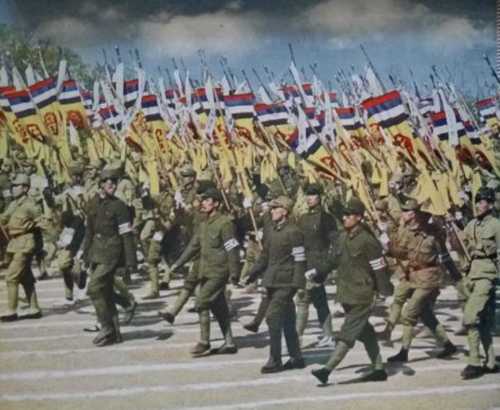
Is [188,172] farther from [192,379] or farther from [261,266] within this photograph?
[192,379]

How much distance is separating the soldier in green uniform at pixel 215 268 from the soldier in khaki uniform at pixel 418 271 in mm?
1725

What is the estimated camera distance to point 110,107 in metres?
12.0

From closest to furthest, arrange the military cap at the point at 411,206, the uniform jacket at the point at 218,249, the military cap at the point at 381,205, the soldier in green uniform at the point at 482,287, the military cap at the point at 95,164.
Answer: the soldier in green uniform at the point at 482,287
the uniform jacket at the point at 218,249
the military cap at the point at 411,206
the military cap at the point at 381,205
the military cap at the point at 95,164

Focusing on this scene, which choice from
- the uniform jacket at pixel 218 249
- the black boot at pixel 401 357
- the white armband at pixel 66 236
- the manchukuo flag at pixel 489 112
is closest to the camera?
the black boot at pixel 401 357

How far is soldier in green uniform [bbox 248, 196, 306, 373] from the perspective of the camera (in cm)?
850

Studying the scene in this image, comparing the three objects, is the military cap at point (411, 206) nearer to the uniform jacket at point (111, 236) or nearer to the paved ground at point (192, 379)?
the paved ground at point (192, 379)

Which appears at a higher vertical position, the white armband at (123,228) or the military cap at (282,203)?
the military cap at (282,203)

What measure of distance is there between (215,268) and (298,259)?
97cm

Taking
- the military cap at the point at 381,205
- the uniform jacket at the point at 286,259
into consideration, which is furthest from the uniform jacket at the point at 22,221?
the military cap at the point at 381,205

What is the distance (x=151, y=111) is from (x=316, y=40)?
13.0 feet

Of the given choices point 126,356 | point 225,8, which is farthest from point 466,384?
point 225,8

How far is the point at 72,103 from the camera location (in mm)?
10773

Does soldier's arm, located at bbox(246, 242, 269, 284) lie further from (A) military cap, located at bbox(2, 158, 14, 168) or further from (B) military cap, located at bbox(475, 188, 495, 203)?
(A) military cap, located at bbox(2, 158, 14, 168)

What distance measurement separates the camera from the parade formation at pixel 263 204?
858 cm
